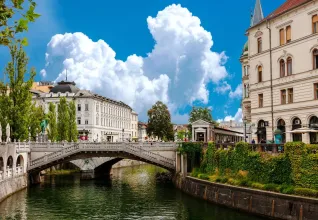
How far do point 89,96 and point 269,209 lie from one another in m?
83.4

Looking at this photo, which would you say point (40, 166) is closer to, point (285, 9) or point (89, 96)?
point (285, 9)

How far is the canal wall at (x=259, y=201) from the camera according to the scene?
93.1 ft

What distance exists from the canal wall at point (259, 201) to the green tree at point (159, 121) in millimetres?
69166

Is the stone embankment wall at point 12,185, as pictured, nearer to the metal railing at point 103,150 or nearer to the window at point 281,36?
the metal railing at point 103,150

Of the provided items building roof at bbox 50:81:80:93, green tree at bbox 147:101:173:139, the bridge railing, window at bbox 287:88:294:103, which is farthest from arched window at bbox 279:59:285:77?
building roof at bbox 50:81:80:93

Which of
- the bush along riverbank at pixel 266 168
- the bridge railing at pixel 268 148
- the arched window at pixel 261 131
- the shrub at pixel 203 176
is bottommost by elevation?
the shrub at pixel 203 176

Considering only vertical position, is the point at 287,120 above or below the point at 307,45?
below

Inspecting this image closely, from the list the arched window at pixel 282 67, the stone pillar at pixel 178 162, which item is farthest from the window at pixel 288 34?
the stone pillar at pixel 178 162

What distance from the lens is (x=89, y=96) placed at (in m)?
110

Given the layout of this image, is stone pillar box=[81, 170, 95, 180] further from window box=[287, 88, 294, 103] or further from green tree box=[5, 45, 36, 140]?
window box=[287, 88, 294, 103]

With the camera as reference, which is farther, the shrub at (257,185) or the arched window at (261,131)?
the arched window at (261,131)

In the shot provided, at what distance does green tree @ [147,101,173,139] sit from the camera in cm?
11438

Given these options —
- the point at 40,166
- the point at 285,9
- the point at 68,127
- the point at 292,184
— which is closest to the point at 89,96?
the point at 68,127

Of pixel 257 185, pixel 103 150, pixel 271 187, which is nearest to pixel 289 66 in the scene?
pixel 257 185
